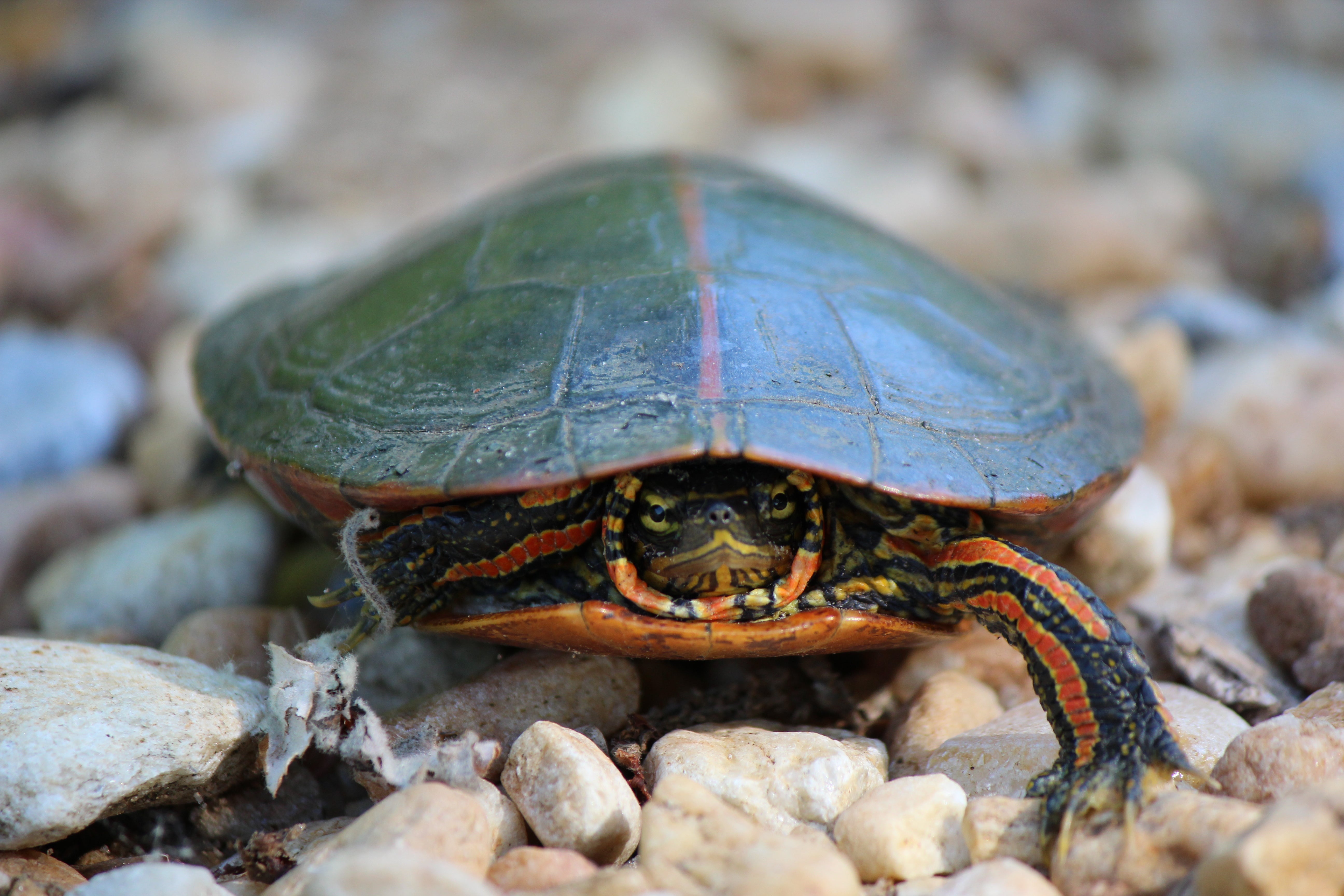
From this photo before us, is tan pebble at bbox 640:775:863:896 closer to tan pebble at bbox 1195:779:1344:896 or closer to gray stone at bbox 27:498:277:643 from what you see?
tan pebble at bbox 1195:779:1344:896

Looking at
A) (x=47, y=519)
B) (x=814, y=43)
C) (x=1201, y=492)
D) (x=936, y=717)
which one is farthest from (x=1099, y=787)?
(x=814, y=43)

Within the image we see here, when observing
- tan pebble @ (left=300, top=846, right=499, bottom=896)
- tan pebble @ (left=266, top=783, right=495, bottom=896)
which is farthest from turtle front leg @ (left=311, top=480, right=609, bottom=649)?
tan pebble @ (left=300, top=846, right=499, bottom=896)

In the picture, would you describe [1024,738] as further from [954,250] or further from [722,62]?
[722,62]

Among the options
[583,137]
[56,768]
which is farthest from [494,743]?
[583,137]

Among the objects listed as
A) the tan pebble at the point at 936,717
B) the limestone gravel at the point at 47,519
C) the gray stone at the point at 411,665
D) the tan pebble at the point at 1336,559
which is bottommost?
the limestone gravel at the point at 47,519

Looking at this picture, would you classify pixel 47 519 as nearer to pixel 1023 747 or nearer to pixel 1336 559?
pixel 1023 747

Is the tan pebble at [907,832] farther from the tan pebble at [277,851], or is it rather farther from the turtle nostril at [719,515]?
the tan pebble at [277,851]

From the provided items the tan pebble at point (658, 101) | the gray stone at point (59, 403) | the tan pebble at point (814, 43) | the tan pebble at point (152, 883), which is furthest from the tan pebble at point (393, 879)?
the tan pebble at point (814, 43)
